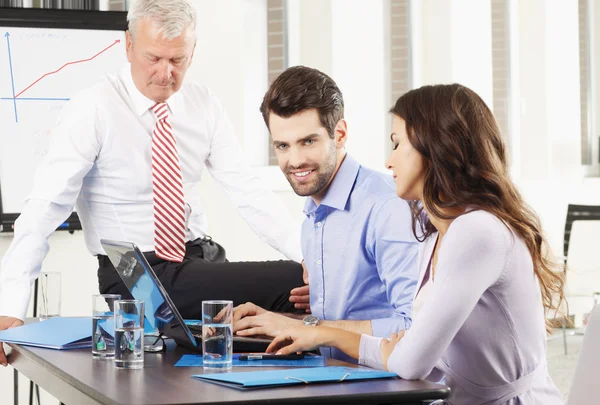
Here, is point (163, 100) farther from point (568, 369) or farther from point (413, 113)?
point (568, 369)

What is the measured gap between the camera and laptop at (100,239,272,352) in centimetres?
176

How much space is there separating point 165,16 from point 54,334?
1.26 m

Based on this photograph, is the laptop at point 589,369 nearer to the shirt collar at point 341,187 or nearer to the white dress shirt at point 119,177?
the shirt collar at point 341,187

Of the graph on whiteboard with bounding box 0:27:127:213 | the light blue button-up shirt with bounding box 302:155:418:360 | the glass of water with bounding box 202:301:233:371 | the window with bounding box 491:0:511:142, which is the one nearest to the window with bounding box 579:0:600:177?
the window with bounding box 491:0:511:142

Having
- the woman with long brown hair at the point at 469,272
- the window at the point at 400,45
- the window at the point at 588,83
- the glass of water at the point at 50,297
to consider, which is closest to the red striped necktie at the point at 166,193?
the glass of water at the point at 50,297

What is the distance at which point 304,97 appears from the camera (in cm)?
232

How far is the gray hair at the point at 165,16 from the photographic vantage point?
2.94 meters

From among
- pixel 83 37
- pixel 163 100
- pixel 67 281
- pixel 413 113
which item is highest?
pixel 83 37

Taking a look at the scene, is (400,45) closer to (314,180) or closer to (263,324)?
(314,180)

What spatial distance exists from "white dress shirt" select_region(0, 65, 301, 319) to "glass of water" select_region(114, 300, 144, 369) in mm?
884

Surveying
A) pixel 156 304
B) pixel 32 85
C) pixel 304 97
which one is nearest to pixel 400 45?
pixel 32 85

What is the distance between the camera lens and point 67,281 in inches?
171

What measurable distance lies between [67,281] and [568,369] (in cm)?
325

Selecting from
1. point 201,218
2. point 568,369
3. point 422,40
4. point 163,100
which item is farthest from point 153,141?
point 422,40
